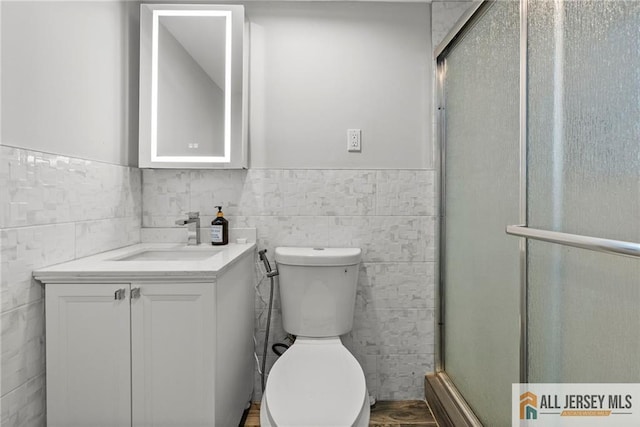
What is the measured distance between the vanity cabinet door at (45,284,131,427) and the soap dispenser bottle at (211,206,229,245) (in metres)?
0.61

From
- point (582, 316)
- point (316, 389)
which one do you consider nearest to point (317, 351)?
point (316, 389)

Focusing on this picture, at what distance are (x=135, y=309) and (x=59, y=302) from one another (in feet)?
0.74

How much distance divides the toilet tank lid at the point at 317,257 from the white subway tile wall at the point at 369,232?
0.16 meters

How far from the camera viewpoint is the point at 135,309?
1.12 metres

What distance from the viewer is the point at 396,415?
1.72m

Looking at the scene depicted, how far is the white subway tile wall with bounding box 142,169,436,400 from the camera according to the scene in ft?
5.98

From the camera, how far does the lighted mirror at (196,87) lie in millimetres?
1704

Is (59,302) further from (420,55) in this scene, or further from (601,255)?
(420,55)

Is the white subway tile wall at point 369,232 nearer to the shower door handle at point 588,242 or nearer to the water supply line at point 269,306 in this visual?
the water supply line at point 269,306

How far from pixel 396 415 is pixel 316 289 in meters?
0.71

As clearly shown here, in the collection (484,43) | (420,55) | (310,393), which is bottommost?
(310,393)

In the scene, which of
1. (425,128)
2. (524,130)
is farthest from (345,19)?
(524,130)

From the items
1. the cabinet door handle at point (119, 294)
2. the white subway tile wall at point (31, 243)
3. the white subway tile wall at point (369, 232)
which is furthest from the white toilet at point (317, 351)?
the white subway tile wall at point (31, 243)

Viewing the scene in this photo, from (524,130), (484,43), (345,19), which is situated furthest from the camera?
(345,19)
